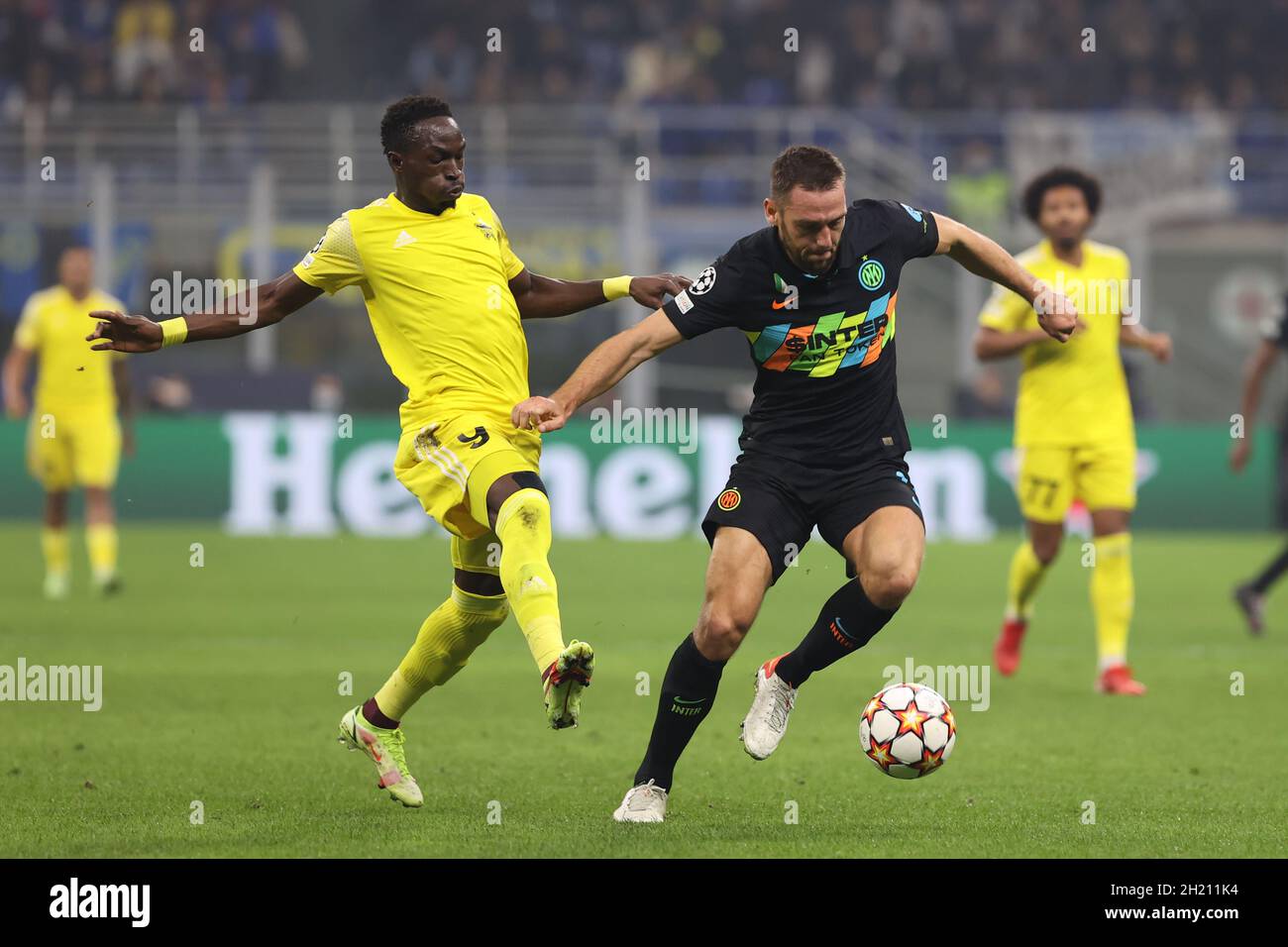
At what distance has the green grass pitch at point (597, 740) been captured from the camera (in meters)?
5.68

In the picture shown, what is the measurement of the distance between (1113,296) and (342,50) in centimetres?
1923

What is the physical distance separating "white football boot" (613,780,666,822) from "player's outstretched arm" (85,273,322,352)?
6.21 ft

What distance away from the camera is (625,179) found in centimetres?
2166

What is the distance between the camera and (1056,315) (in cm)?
621

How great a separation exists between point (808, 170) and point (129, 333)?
2234mm

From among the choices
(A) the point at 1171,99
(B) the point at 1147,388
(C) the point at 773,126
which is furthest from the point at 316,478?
(A) the point at 1171,99

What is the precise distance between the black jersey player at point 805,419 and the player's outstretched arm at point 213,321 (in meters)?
1.13

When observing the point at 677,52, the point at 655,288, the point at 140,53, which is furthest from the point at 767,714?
the point at 677,52

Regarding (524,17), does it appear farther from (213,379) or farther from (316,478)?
(316,478)

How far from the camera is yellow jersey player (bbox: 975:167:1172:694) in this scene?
9375 mm

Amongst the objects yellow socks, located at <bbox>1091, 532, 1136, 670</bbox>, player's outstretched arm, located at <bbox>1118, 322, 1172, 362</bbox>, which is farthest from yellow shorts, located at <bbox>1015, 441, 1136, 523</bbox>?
player's outstretched arm, located at <bbox>1118, 322, 1172, 362</bbox>

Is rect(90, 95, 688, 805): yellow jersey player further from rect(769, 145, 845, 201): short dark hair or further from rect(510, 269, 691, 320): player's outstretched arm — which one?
rect(769, 145, 845, 201): short dark hair

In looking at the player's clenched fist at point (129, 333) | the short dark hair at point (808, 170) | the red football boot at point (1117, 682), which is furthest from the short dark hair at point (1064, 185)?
the player's clenched fist at point (129, 333)

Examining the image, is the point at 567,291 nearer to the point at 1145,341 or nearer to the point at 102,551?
the point at 1145,341
